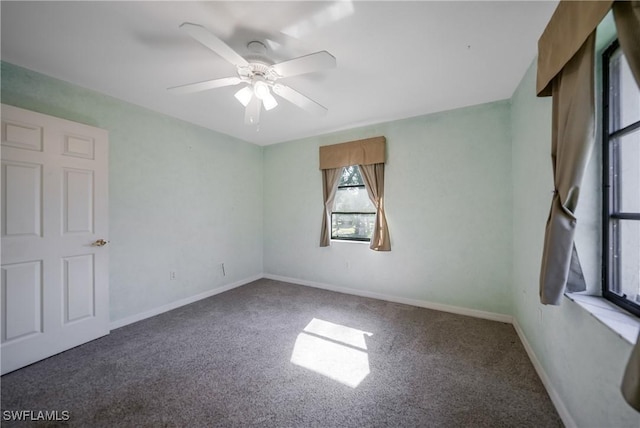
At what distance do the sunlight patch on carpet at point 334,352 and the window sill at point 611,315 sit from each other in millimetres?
1450

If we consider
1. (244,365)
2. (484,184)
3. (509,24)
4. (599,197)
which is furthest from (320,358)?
(509,24)

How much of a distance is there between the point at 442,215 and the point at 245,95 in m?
2.63

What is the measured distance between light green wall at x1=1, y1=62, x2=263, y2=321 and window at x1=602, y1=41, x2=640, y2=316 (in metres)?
4.03

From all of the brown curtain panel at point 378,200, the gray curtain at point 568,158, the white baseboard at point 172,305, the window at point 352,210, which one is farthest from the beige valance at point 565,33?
the white baseboard at point 172,305

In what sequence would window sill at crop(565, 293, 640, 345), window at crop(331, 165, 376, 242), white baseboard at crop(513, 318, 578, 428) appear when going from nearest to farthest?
window sill at crop(565, 293, 640, 345), white baseboard at crop(513, 318, 578, 428), window at crop(331, 165, 376, 242)

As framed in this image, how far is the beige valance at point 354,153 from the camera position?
131 inches

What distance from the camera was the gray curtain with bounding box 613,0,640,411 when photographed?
78cm

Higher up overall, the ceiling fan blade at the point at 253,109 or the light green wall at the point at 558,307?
the ceiling fan blade at the point at 253,109

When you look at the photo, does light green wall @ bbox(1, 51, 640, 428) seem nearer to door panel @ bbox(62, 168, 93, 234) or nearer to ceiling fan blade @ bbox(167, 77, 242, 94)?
door panel @ bbox(62, 168, 93, 234)

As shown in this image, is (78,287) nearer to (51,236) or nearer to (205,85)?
(51,236)

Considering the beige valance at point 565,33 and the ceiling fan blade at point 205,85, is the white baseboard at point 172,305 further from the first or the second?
the beige valance at point 565,33

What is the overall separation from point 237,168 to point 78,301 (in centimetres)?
258

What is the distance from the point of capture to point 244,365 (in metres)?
1.98

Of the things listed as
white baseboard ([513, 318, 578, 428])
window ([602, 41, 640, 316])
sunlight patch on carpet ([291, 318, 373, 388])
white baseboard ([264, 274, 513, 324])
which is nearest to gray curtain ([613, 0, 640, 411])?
window ([602, 41, 640, 316])
